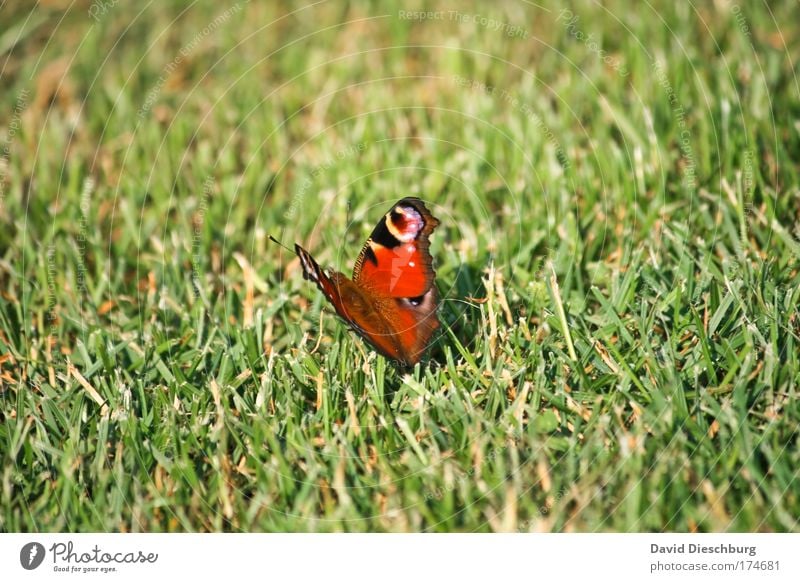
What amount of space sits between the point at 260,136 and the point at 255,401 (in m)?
1.89

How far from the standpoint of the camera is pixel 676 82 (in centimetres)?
402

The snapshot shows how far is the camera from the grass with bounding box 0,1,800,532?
2498mm
